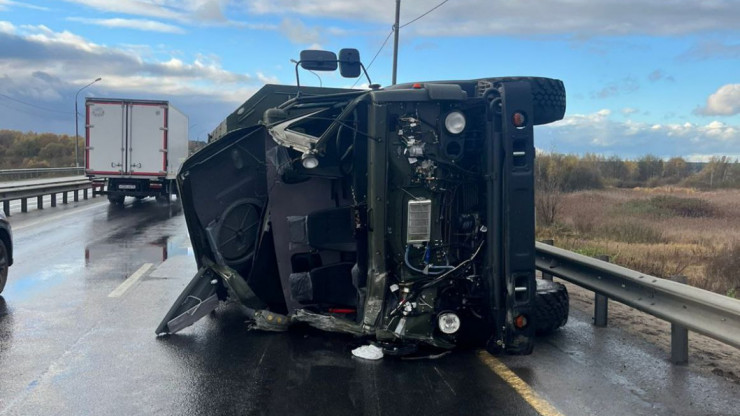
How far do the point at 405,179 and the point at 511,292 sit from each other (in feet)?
4.20

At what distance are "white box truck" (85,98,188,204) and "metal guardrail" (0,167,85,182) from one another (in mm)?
24495

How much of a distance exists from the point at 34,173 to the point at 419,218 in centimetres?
5236

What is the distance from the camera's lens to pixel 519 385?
5.03 metres

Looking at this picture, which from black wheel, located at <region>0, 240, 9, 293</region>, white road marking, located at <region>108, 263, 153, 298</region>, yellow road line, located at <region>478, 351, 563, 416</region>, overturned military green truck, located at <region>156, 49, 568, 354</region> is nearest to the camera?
yellow road line, located at <region>478, 351, 563, 416</region>

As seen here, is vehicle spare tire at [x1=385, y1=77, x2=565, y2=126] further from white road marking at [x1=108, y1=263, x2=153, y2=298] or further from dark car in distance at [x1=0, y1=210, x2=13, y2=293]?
dark car in distance at [x1=0, y1=210, x2=13, y2=293]

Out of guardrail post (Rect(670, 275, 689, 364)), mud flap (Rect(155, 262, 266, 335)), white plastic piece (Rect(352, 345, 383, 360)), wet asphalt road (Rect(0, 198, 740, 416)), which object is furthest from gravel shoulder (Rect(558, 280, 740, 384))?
mud flap (Rect(155, 262, 266, 335))

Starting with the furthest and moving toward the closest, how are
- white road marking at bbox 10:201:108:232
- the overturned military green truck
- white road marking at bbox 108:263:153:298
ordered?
white road marking at bbox 10:201:108:232, white road marking at bbox 108:263:153:298, the overturned military green truck

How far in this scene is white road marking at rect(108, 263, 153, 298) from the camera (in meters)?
8.27

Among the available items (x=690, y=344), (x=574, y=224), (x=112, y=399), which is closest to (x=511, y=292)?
(x=690, y=344)

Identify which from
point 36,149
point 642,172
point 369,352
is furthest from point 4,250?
point 36,149

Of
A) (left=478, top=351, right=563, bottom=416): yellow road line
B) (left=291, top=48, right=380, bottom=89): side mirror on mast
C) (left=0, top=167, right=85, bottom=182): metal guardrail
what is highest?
(left=291, top=48, right=380, bottom=89): side mirror on mast

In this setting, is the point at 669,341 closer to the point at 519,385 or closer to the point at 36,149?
the point at 519,385

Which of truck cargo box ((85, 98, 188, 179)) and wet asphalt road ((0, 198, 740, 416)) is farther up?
truck cargo box ((85, 98, 188, 179))

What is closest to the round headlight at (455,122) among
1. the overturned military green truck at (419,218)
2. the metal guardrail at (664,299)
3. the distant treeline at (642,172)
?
the overturned military green truck at (419,218)
